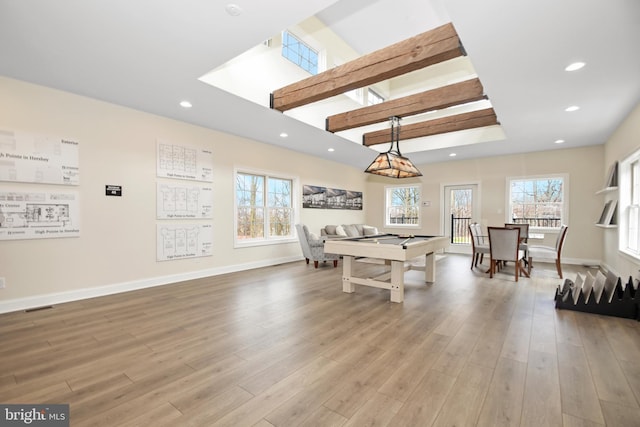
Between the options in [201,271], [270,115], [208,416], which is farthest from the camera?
[201,271]

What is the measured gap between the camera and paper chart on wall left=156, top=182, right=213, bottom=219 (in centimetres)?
452

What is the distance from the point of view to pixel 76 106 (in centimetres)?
371

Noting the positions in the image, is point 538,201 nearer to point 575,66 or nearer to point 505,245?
point 505,245

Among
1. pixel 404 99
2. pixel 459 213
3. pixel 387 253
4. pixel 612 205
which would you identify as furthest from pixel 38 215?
pixel 612 205

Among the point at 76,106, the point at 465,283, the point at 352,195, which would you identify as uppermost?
the point at 76,106

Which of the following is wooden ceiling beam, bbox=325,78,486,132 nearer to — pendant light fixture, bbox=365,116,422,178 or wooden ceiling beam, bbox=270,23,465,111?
pendant light fixture, bbox=365,116,422,178

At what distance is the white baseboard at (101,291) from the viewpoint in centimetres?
329

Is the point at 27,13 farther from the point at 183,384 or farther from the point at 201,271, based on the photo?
the point at 201,271

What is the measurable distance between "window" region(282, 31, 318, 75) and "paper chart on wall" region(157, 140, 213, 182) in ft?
7.03

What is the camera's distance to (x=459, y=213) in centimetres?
808

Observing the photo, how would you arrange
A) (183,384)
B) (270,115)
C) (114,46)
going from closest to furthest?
(183,384)
(114,46)
(270,115)

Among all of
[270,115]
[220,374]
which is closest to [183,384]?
[220,374]

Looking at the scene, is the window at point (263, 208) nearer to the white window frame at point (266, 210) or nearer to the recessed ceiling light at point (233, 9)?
the white window frame at point (266, 210)

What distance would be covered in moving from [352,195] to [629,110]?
588 cm
